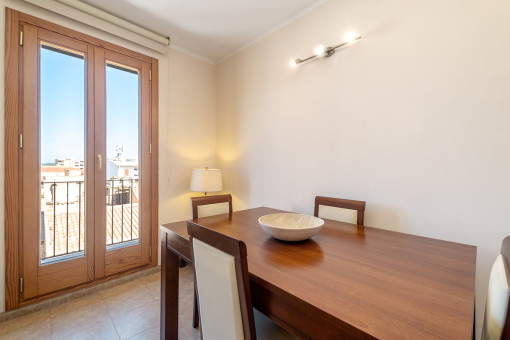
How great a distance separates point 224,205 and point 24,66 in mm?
1969

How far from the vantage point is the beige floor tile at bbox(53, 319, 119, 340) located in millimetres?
1558

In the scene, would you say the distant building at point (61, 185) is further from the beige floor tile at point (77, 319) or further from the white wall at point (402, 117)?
the white wall at point (402, 117)

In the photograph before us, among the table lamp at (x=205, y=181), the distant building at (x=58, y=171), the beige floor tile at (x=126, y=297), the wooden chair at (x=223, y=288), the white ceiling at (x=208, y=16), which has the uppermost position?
the white ceiling at (x=208, y=16)

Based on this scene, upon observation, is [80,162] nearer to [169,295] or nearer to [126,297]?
[126,297]

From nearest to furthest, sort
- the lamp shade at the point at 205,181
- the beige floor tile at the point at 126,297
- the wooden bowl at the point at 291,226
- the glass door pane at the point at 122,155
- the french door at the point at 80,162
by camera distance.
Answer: the wooden bowl at the point at 291,226 → the french door at the point at 80,162 → the beige floor tile at the point at 126,297 → the glass door pane at the point at 122,155 → the lamp shade at the point at 205,181

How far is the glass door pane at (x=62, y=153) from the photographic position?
6.26 feet

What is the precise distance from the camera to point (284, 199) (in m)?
2.31

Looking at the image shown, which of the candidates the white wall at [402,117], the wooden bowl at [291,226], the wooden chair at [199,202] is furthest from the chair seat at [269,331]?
the white wall at [402,117]

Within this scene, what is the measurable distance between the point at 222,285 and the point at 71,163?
203cm

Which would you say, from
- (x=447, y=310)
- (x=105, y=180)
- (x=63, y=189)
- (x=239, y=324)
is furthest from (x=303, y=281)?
(x=63, y=189)

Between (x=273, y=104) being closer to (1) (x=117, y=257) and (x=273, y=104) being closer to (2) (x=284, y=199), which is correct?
(2) (x=284, y=199)

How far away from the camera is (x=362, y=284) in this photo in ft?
2.53

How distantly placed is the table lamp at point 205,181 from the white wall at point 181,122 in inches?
12.4

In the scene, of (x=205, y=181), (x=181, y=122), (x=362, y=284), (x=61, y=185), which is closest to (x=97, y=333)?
(x=61, y=185)
